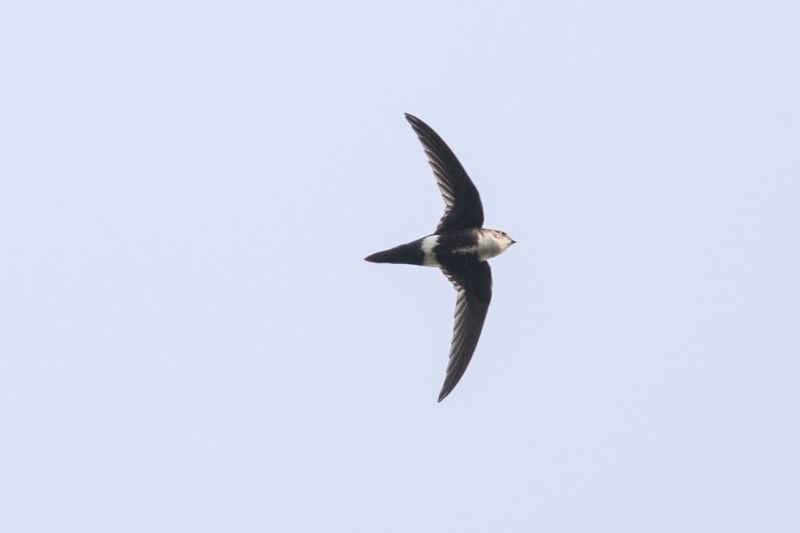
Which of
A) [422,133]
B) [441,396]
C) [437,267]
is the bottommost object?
[441,396]

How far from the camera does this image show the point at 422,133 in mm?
12492

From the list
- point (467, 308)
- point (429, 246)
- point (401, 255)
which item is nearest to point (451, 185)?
point (429, 246)

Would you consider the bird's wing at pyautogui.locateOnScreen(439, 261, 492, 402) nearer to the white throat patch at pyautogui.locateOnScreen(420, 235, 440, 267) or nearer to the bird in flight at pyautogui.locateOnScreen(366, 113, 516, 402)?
the bird in flight at pyautogui.locateOnScreen(366, 113, 516, 402)

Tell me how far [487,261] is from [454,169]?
0.81 metres

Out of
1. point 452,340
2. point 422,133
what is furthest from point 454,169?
point 452,340

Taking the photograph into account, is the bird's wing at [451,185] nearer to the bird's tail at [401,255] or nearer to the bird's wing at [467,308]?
the bird's tail at [401,255]

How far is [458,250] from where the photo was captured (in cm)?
1280

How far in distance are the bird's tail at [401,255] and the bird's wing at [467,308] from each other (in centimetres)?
30

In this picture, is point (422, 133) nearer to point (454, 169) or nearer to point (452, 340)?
point (454, 169)

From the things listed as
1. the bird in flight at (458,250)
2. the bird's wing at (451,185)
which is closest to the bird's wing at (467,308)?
the bird in flight at (458,250)

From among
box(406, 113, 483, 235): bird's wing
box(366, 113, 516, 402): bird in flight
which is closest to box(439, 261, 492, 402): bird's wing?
box(366, 113, 516, 402): bird in flight

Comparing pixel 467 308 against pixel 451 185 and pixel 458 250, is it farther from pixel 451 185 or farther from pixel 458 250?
pixel 451 185

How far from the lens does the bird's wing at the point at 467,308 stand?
12922 mm

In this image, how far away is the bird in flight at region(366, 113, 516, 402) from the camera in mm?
12586
